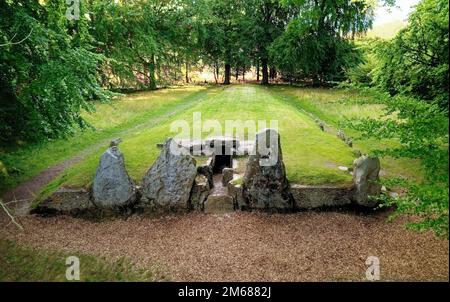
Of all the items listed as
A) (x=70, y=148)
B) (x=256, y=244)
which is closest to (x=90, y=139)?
(x=70, y=148)

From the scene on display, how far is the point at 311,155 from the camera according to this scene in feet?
48.2

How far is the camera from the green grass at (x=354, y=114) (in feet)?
47.8

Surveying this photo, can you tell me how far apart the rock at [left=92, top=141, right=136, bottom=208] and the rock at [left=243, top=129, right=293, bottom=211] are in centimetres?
367

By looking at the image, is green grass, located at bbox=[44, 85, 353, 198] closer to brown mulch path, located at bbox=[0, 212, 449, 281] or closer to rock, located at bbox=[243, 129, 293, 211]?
rock, located at bbox=[243, 129, 293, 211]

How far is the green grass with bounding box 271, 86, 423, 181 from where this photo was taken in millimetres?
14555

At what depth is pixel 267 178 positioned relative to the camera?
11.2 metres

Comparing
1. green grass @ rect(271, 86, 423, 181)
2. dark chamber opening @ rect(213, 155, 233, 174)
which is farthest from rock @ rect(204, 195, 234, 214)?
green grass @ rect(271, 86, 423, 181)

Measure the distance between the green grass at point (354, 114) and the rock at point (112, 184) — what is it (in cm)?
651

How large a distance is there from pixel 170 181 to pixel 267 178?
299cm

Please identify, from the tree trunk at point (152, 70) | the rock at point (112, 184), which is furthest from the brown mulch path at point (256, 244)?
the tree trunk at point (152, 70)

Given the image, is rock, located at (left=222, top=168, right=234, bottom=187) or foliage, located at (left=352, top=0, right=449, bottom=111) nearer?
foliage, located at (left=352, top=0, right=449, bottom=111)

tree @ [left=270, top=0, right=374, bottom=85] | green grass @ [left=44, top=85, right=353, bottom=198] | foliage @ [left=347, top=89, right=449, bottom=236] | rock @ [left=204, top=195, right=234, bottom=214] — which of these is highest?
tree @ [left=270, top=0, right=374, bottom=85]

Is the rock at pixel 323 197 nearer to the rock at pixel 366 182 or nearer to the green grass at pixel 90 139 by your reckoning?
the rock at pixel 366 182

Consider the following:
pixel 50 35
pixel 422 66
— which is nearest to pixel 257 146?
pixel 422 66
